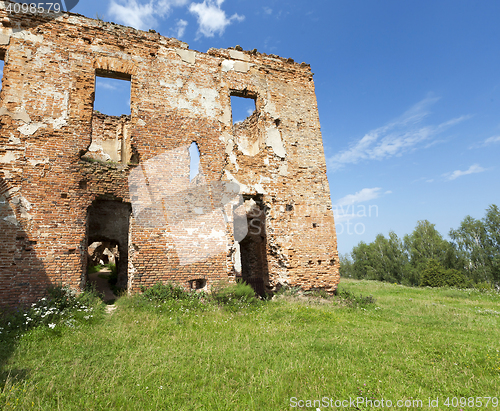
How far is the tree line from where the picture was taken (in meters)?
32.6

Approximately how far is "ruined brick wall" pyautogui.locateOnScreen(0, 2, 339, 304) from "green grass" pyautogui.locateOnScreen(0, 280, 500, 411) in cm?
176

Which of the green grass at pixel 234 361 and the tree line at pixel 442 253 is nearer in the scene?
the green grass at pixel 234 361

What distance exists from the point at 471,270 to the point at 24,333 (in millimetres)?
41377

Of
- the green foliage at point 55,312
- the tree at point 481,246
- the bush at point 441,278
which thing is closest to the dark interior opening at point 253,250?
the green foliage at point 55,312

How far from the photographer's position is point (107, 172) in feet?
23.6

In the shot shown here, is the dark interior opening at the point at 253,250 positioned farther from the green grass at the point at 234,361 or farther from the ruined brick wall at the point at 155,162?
the green grass at the point at 234,361

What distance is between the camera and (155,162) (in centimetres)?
763

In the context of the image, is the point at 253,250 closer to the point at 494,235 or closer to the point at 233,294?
the point at 233,294

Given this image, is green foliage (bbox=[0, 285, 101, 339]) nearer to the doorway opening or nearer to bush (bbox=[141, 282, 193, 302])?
bush (bbox=[141, 282, 193, 302])

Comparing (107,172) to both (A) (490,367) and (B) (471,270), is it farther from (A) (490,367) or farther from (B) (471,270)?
(B) (471,270)

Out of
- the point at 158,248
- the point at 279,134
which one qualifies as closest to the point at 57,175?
the point at 158,248

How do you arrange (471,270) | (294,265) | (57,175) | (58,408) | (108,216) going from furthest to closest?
(471,270) < (108,216) < (294,265) < (57,175) < (58,408)

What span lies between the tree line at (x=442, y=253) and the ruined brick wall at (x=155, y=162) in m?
26.0

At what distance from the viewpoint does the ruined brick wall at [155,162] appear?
254 inches
